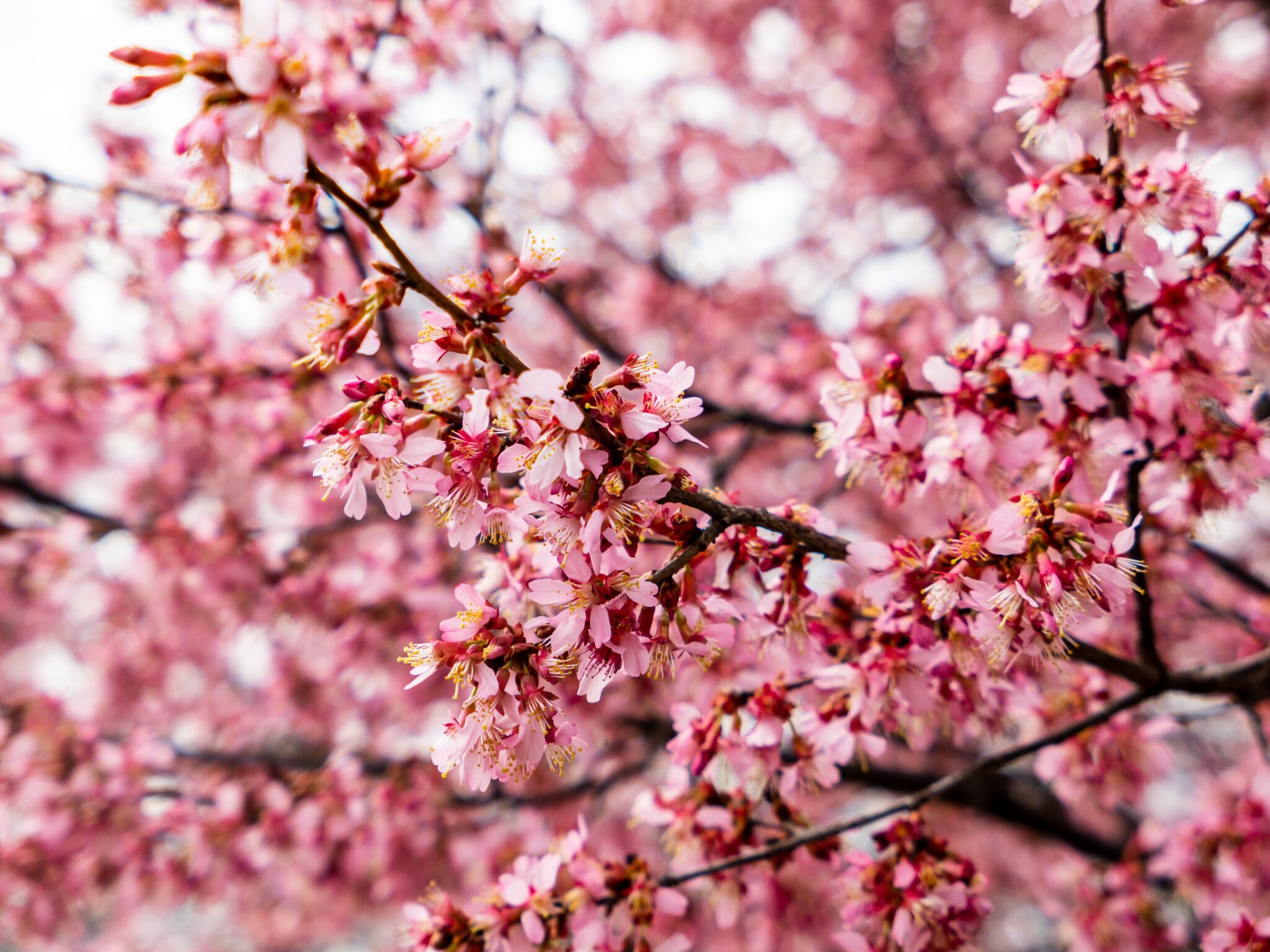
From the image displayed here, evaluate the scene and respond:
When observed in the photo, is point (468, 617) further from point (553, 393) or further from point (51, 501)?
point (51, 501)

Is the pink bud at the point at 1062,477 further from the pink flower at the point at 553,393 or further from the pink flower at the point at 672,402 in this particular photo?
the pink flower at the point at 553,393

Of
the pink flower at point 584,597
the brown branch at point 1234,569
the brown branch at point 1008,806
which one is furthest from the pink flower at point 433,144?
the brown branch at point 1008,806

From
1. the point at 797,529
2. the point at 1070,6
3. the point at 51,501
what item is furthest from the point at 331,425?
the point at 51,501

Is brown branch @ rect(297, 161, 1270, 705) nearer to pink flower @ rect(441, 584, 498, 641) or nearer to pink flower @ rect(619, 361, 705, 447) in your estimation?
pink flower @ rect(619, 361, 705, 447)

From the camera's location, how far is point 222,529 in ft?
11.8

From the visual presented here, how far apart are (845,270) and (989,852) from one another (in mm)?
5388

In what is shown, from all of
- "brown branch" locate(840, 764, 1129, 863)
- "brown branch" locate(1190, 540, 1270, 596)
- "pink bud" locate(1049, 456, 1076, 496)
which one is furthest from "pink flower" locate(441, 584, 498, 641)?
"brown branch" locate(840, 764, 1129, 863)

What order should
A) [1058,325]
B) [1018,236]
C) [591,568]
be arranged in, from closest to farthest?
[591,568] < [1018,236] < [1058,325]

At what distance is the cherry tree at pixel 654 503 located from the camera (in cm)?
121

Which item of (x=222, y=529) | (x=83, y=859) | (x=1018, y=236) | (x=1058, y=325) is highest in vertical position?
(x=1018, y=236)

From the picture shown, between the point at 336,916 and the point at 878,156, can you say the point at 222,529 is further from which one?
the point at 878,156

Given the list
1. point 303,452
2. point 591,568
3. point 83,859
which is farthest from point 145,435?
point 591,568

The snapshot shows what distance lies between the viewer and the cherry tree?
1211 millimetres

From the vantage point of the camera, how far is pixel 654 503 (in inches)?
48.7
